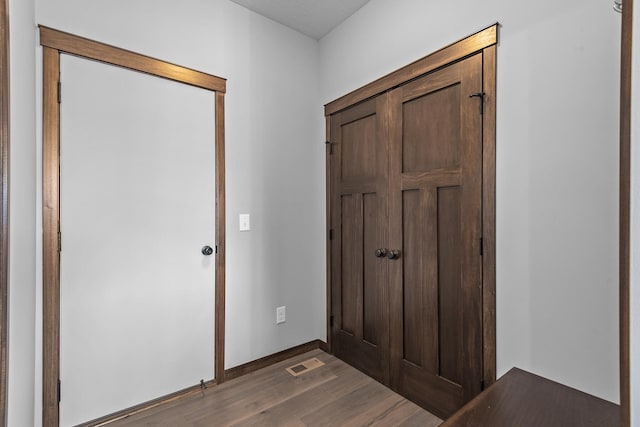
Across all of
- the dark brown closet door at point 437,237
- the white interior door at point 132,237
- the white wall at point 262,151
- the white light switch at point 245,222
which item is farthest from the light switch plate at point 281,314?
the dark brown closet door at point 437,237

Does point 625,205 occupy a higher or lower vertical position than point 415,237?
higher

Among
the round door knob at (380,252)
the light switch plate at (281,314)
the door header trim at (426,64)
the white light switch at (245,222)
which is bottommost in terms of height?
the light switch plate at (281,314)

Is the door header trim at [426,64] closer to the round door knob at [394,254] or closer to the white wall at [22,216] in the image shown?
the round door knob at [394,254]

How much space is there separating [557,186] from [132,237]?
218 centimetres

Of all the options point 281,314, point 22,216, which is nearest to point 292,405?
point 281,314

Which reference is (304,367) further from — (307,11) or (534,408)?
(307,11)

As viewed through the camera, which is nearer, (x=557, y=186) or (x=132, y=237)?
(x=557, y=186)

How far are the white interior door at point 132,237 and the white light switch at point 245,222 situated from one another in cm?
21

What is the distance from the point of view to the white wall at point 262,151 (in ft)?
6.58

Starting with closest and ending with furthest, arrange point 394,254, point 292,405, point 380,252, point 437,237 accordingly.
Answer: point 437,237 → point 292,405 → point 394,254 → point 380,252

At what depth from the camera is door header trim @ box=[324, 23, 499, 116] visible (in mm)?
1541
